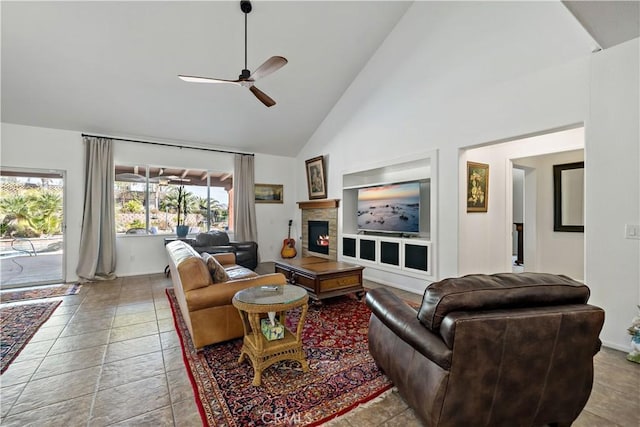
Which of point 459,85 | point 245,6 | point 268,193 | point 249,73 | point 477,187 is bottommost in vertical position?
point 477,187

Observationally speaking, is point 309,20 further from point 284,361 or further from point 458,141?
point 284,361

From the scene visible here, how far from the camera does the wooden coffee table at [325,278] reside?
3.54 metres

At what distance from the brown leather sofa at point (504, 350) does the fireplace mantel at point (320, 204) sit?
14.8 feet

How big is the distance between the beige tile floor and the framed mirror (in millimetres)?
2763

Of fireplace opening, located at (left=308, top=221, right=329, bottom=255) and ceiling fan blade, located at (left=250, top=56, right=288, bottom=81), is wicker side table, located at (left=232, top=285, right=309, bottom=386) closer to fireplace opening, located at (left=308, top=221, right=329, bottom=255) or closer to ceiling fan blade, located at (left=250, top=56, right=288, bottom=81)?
ceiling fan blade, located at (left=250, top=56, right=288, bottom=81)

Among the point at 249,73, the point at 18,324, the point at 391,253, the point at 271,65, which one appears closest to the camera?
the point at 271,65

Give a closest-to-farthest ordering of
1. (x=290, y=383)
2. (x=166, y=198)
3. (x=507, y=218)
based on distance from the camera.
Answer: (x=290, y=383), (x=507, y=218), (x=166, y=198)

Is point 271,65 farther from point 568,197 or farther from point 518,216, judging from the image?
point 518,216

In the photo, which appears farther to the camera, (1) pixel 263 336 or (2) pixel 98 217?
(2) pixel 98 217

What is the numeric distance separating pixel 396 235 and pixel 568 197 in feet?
9.13

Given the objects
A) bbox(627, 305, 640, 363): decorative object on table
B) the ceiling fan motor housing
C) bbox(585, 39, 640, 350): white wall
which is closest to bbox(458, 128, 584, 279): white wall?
bbox(585, 39, 640, 350): white wall

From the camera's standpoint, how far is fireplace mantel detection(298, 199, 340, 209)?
593 centimetres

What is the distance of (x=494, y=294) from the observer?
134 centimetres

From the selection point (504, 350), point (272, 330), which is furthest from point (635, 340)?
point (272, 330)
